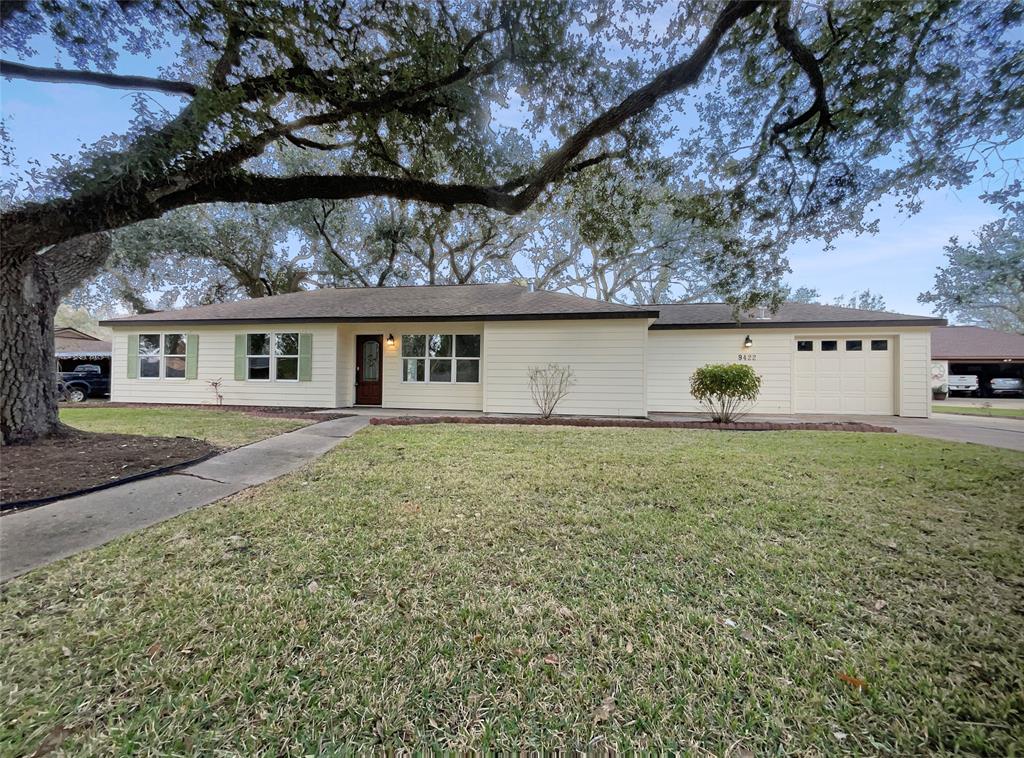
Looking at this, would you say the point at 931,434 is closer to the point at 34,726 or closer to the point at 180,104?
the point at 34,726

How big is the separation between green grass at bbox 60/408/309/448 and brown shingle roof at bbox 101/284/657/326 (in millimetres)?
3355

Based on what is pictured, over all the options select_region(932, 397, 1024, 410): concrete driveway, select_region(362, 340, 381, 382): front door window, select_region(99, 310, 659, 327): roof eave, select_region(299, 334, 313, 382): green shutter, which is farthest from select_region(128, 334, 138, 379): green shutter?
select_region(932, 397, 1024, 410): concrete driveway

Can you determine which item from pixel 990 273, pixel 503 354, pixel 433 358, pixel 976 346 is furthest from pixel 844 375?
pixel 976 346

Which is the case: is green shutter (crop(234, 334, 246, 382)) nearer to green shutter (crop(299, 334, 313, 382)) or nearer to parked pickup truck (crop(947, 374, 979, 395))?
green shutter (crop(299, 334, 313, 382))

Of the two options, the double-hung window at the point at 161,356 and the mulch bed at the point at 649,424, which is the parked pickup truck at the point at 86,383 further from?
the mulch bed at the point at 649,424

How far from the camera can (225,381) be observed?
468 inches

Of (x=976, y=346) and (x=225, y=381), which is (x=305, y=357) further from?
(x=976, y=346)

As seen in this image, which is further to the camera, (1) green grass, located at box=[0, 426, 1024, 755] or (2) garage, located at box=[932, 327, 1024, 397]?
(2) garage, located at box=[932, 327, 1024, 397]

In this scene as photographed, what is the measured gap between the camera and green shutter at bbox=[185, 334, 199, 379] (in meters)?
11.9

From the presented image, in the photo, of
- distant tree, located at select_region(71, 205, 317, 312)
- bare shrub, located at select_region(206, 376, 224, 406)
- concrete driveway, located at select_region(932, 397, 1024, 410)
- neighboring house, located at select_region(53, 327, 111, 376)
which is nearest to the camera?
bare shrub, located at select_region(206, 376, 224, 406)

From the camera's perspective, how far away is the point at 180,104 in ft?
13.6

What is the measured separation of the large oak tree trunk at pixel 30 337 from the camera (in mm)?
4961

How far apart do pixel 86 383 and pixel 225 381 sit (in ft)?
23.3

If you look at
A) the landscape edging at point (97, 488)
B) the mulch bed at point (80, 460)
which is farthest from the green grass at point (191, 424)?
the landscape edging at point (97, 488)
